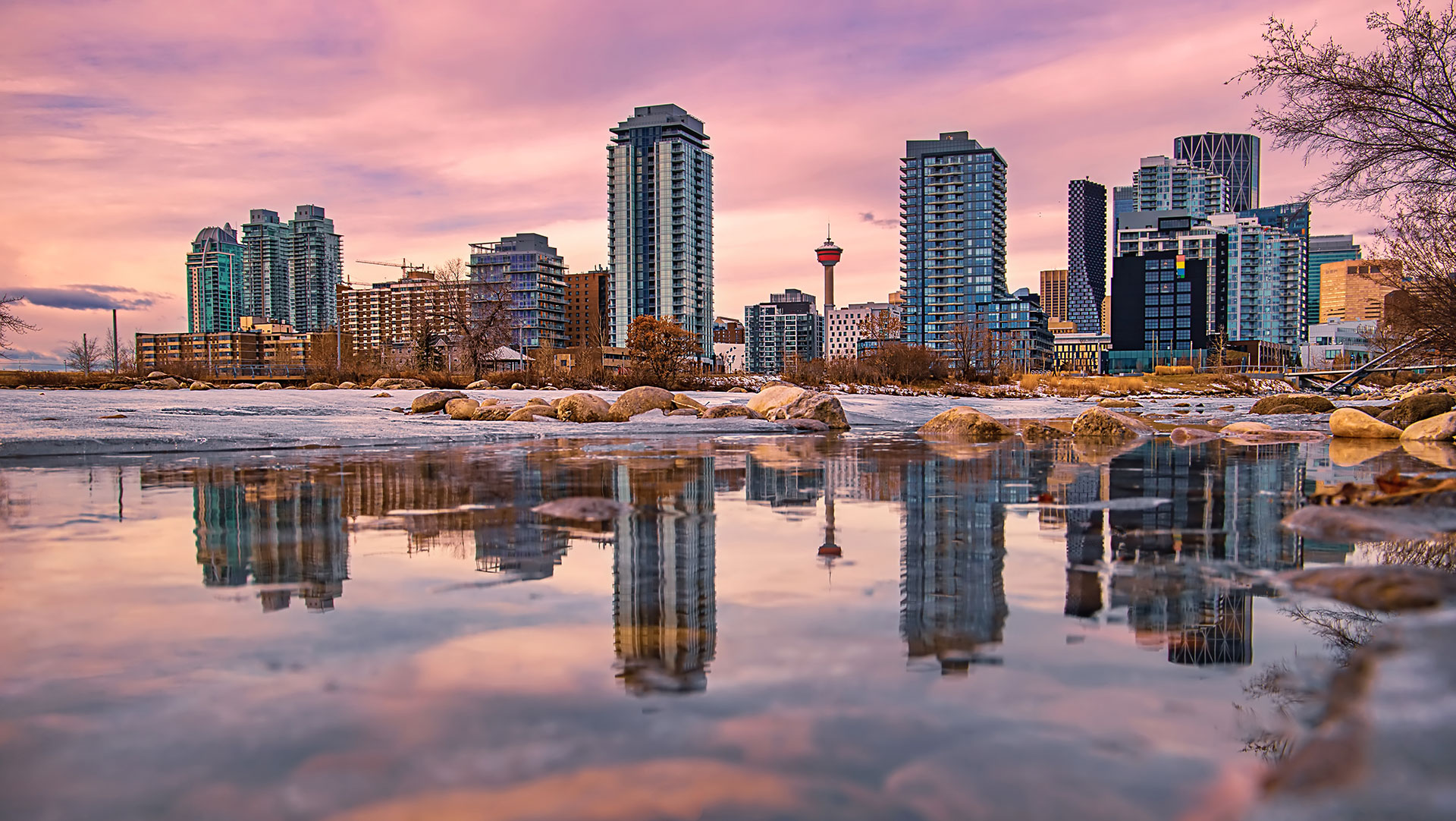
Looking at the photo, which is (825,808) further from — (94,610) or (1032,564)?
(94,610)

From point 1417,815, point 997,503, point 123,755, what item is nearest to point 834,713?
point 1417,815

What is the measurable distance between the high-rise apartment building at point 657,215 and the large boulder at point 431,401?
142415mm

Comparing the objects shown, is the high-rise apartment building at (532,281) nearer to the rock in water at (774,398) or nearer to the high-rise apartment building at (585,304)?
the high-rise apartment building at (585,304)

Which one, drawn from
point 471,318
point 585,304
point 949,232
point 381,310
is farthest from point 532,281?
point 471,318

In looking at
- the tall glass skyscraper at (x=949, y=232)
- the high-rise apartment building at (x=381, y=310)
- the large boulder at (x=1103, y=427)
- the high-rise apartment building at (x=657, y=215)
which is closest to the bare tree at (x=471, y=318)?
the large boulder at (x=1103, y=427)

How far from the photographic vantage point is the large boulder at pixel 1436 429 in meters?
12.6

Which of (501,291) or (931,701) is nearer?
(931,701)

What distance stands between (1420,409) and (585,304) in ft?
533

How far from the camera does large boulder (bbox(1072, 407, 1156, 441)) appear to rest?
1453 cm

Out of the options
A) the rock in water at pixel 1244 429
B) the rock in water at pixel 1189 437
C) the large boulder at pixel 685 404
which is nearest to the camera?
the rock in water at pixel 1189 437

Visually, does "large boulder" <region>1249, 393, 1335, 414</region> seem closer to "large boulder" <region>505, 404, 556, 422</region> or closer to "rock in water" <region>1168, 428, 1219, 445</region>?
"rock in water" <region>1168, 428, 1219, 445</region>

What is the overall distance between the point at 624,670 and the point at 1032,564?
7.86 ft

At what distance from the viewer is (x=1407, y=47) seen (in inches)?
515

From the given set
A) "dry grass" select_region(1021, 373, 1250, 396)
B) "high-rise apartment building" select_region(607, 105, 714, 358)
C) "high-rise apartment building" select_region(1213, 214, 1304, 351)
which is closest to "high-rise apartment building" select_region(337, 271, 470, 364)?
"high-rise apartment building" select_region(607, 105, 714, 358)
